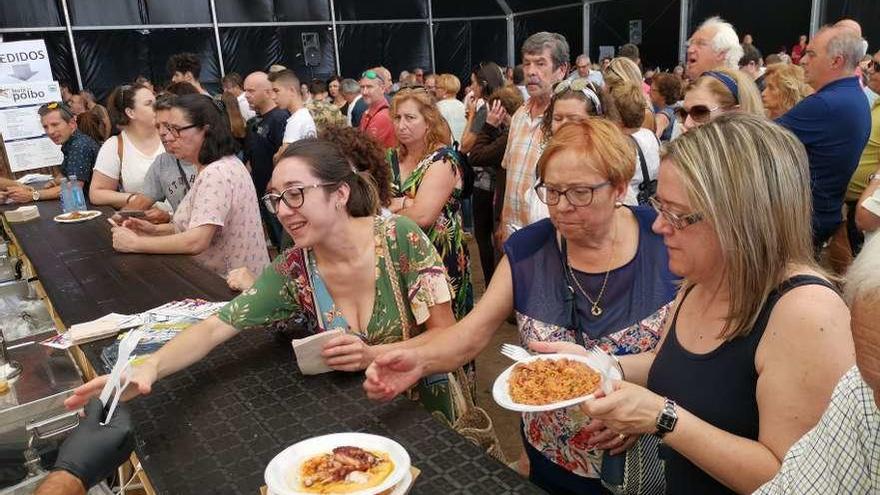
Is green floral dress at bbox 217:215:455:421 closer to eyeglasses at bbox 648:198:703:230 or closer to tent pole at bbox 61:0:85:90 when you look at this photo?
eyeglasses at bbox 648:198:703:230

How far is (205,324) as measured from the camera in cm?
187

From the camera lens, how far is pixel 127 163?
4.21 m

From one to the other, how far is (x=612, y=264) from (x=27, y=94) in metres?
6.14

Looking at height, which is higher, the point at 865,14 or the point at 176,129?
the point at 865,14

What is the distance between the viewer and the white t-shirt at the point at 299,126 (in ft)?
16.8

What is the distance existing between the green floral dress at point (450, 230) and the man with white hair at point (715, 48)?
174cm

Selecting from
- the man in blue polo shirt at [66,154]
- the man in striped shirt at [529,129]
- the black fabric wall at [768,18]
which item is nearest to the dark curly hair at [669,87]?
the man in striped shirt at [529,129]

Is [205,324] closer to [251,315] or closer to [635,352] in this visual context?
[251,315]

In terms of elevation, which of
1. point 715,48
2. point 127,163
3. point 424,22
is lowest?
point 127,163

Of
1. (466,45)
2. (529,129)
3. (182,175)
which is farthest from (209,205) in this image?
(466,45)

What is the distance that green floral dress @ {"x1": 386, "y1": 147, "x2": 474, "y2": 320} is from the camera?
3.24 meters

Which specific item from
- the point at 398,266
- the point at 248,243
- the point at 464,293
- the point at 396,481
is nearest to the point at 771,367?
the point at 396,481

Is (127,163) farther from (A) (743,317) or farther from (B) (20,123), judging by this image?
(A) (743,317)

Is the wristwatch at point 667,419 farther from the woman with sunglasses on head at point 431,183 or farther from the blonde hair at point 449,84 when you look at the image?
the blonde hair at point 449,84
